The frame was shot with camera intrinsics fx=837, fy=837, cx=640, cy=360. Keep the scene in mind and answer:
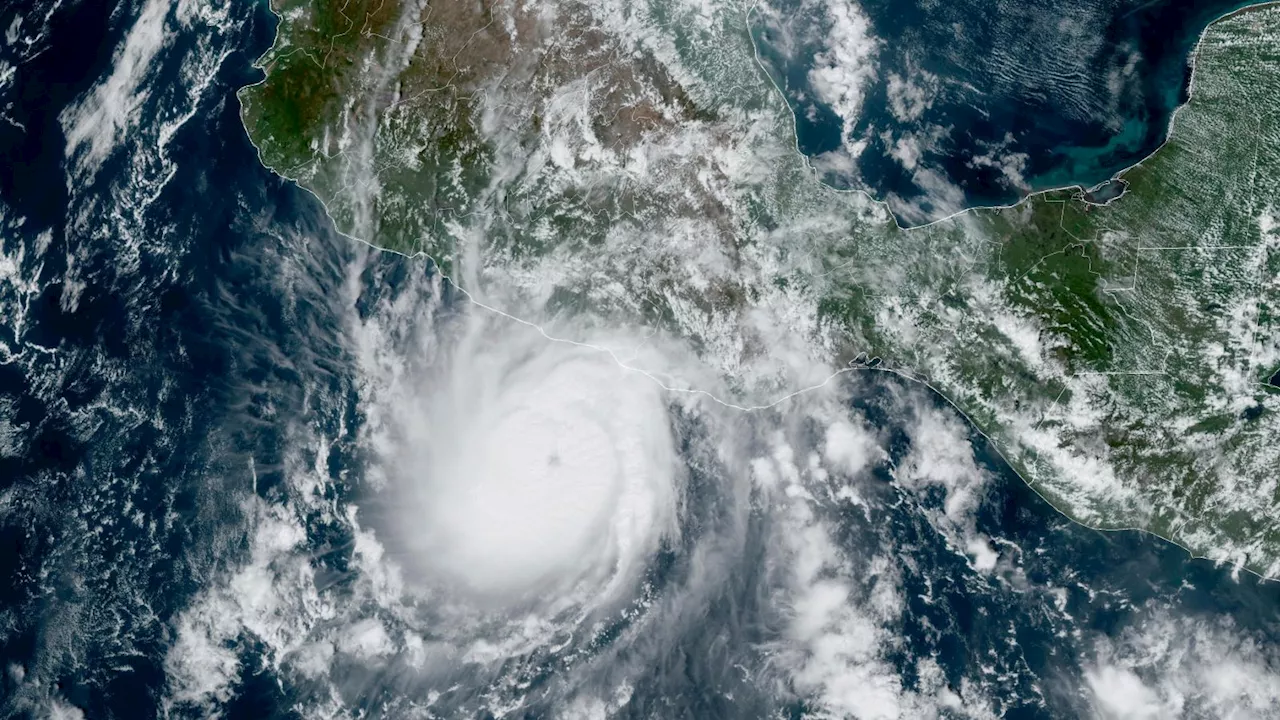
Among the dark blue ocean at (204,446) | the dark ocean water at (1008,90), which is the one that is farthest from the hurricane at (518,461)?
the dark ocean water at (1008,90)

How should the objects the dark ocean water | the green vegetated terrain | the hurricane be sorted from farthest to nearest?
the hurricane, the green vegetated terrain, the dark ocean water

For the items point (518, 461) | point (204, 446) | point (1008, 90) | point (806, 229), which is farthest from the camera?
point (518, 461)

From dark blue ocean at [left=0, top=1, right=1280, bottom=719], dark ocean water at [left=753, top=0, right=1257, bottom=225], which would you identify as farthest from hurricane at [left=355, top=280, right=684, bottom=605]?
dark ocean water at [left=753, top=0, right=1257, bottom=225]

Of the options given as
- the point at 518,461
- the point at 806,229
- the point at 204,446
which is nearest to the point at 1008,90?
the point at 806,229

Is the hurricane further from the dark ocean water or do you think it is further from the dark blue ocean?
the dark ocean water

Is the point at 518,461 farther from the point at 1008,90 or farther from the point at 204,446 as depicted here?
the point at 1008,90
